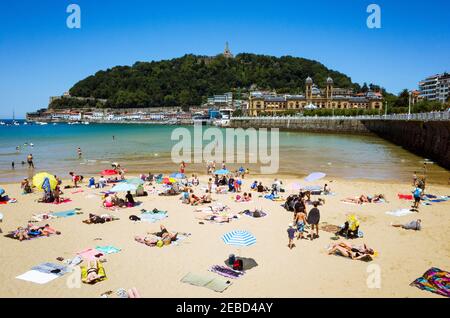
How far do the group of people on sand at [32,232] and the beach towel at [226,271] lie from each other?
5.46 metres

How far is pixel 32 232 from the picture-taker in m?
11.2

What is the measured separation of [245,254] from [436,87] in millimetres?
140653

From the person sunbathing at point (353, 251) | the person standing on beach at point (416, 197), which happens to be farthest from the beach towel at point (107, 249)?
the person standing on beach at point (416, 197)

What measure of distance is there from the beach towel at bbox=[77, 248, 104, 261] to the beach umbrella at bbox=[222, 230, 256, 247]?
3.30 meters

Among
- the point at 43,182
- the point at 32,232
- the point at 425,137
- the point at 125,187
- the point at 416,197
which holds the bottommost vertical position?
the point at 32,232

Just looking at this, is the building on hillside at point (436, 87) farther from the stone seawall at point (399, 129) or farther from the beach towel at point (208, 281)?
the beach towel at point (208, 281)

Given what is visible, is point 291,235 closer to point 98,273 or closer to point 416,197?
point 98,273

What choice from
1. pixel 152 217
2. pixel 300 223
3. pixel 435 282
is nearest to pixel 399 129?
pixel 300 223

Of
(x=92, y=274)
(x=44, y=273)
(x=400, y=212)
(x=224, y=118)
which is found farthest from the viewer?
(x=224, y=118)

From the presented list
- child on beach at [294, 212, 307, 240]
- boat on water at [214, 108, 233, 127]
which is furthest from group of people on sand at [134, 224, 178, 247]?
boat on water at [214, 108, 233, 127]

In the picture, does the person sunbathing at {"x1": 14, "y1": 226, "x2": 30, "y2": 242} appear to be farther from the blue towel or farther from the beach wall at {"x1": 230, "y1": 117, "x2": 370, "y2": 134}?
the beach wall at {"x1": 230, "y1": 117, "x2": 370, "y2": 134}

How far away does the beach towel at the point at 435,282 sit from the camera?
7668 mm
